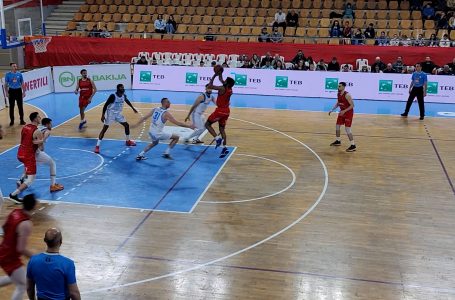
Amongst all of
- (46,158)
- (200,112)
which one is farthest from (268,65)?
(46,158)

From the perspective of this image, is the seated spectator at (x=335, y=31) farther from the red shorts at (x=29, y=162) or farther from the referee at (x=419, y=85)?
the red shorts at (x=29, y=162)

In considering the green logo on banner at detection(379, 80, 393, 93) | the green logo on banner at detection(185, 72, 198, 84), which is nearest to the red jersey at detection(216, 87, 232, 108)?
the green logo on banner at detection(185, 72, 198, 84)

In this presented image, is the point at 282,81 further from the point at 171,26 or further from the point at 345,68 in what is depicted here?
the point at 171,26

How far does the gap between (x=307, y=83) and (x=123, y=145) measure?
34.3 feet

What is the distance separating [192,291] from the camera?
8453mm

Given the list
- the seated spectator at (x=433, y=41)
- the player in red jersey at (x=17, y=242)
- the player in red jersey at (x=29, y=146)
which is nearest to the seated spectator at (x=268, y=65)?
the seated spectator at (x=433, y=41)

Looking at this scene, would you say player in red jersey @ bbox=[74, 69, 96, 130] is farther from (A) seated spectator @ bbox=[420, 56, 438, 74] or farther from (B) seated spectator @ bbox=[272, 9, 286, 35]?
(A) seated spectator @ bbox=[420, 56, 438, 74]

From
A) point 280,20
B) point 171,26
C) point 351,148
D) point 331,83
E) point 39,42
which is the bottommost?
point 351,148

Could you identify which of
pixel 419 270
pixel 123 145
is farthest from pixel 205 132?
pixel 419 270

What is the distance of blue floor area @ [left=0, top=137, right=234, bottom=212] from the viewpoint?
12.2 m

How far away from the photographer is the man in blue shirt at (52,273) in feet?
19.4

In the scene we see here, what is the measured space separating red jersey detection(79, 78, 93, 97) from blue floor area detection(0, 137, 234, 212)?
6.55 ft

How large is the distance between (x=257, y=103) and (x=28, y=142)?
12626 millimetres

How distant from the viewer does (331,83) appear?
2411 centimetres
